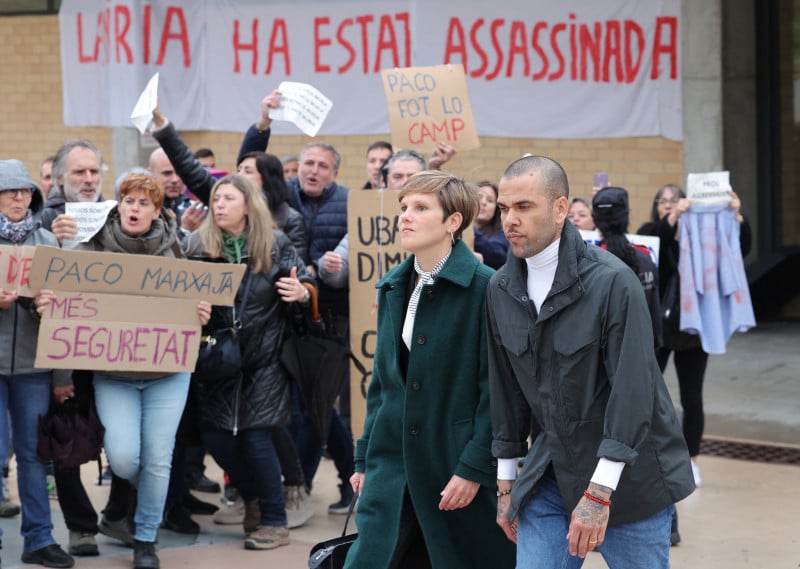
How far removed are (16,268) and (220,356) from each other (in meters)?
0.98

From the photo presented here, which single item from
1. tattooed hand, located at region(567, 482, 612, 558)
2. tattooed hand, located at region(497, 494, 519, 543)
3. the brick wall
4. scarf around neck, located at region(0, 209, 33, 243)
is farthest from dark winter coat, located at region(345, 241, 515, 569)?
the brick wall

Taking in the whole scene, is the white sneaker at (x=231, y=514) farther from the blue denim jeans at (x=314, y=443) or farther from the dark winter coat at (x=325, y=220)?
the dark winter coat at (x=325, y=220)

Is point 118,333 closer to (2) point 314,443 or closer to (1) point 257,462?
(1) point 257,462

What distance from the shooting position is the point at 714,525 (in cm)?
633

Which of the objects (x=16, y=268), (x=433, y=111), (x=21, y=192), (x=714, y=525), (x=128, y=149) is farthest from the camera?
(x=128, y=149)

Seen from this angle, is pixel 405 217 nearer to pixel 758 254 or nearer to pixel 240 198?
pixel 240 198

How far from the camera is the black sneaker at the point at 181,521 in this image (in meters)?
6.34

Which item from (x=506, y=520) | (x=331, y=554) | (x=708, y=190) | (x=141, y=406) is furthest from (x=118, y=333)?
(x=708, y=190)

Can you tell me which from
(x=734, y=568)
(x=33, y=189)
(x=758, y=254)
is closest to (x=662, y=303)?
(x=734, y=568)

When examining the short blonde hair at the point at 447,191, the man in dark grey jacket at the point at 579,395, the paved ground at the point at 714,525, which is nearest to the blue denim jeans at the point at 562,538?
the man in dark grey jacket at the point at 579,395

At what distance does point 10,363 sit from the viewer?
561 centimetres

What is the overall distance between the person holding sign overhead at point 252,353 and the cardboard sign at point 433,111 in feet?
4.69

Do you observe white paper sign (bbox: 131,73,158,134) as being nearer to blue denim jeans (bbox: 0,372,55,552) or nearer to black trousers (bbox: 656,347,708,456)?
blue denim jeans (bbox: 0,372,55,552)

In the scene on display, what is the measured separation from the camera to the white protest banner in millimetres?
9734
